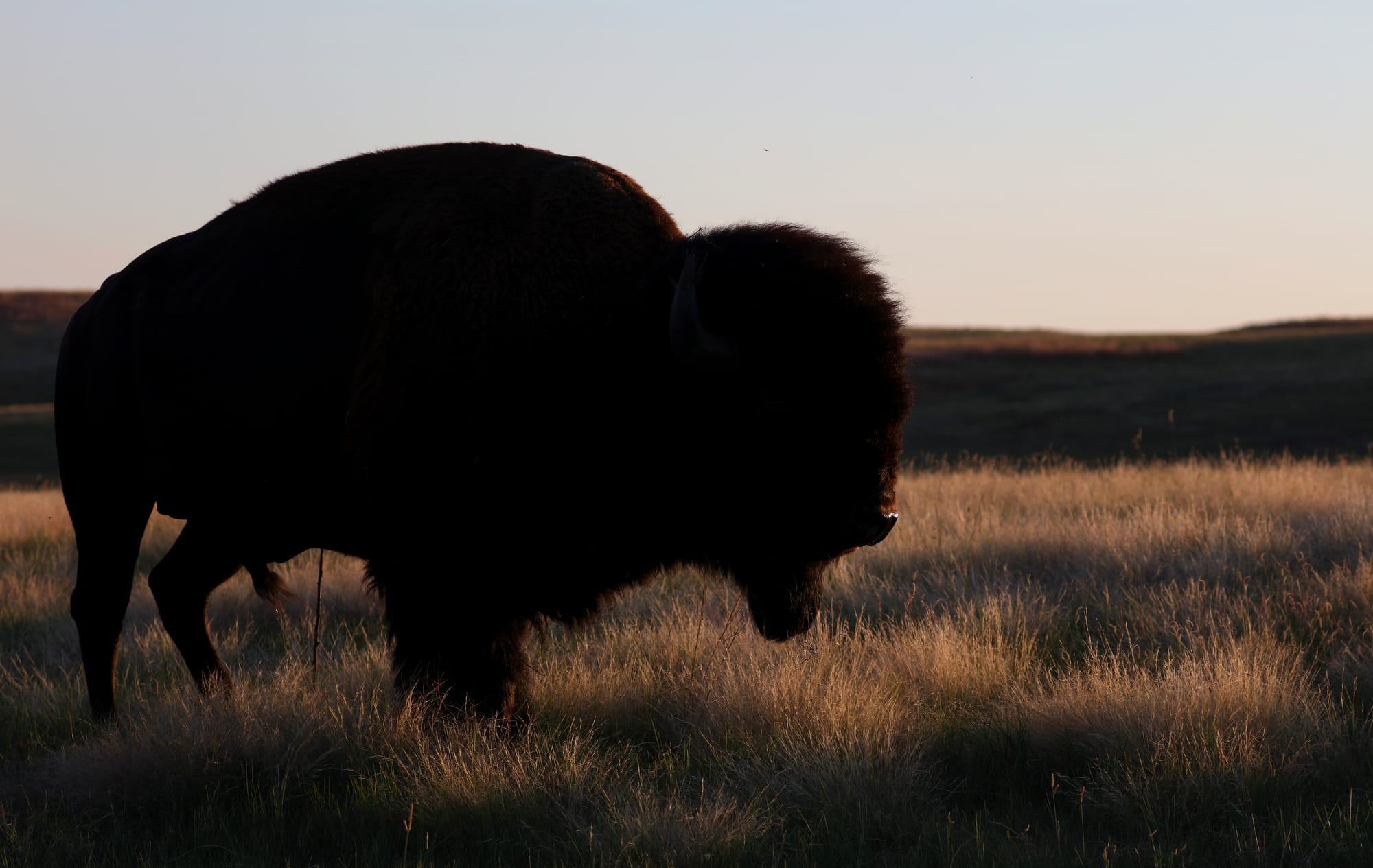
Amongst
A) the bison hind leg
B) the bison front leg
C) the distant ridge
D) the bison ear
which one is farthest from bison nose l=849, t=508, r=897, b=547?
the distant ridge

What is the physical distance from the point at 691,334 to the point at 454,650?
1467mm

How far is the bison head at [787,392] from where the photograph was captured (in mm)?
4145

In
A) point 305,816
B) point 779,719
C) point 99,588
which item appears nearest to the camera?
point 305,816

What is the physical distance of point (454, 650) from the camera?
179 inches

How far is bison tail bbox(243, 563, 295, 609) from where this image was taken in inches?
231

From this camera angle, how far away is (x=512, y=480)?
447 cm

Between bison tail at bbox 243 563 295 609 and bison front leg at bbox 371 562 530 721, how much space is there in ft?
4.90

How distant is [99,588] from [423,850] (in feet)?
8.45

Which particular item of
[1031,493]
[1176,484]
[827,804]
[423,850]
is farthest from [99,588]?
[1176,484]

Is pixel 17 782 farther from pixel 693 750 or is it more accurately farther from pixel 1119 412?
pixel 1119 412

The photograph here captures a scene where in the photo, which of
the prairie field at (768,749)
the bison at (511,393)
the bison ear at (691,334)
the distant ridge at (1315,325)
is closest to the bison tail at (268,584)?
the prairie field at (768,749)

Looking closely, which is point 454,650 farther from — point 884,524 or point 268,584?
point 268,584

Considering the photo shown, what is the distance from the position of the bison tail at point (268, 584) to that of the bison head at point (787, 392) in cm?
245

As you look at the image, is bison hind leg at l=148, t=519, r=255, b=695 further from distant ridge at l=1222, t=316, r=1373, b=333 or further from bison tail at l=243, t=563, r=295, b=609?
distant ridge at l=1222, t=316, r=1373, b=333
